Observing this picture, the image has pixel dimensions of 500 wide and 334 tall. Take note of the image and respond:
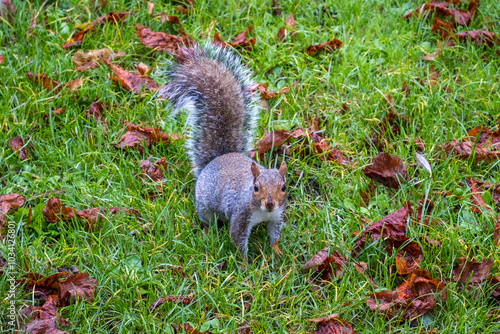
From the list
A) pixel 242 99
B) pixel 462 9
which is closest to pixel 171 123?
pixel 242 99

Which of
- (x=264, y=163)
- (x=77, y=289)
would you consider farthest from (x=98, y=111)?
(x=77, y=289)

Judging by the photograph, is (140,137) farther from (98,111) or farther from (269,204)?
(269,204)

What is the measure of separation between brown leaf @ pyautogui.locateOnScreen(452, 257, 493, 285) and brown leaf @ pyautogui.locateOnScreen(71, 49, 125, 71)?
231 centimetres

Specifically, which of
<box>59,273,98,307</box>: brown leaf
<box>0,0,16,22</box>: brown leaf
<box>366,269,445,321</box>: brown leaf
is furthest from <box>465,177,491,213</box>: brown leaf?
<box>0,0,16,22</box>: brown leaf

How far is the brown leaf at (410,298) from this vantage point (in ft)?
6.99

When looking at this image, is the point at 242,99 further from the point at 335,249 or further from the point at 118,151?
the point at 335,249

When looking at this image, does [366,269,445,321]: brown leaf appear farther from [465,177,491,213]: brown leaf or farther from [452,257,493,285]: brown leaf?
[465,177,491,213]: brown leaf

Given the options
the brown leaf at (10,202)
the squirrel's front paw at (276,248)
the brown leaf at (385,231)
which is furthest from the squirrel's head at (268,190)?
the brown leaf at (10,202)

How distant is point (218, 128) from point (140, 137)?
462 mm

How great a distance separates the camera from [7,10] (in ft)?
11.7

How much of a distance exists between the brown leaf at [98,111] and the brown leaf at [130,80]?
18 centimetres

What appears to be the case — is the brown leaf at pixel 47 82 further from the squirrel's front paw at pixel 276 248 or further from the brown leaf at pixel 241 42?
the squirrel's front paw at pixel 276 248

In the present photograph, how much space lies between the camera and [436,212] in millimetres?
2537

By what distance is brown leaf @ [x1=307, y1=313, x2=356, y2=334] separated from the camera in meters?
2.08
